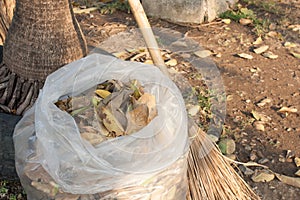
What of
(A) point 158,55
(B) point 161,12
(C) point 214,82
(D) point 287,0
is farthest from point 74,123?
(D) point 287,0

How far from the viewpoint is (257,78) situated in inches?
143

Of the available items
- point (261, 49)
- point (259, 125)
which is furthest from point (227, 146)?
point (261, 49)

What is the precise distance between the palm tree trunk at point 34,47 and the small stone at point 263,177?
1105mm

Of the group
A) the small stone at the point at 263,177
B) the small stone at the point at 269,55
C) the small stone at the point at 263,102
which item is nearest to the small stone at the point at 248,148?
the small stone at the point at 263,177

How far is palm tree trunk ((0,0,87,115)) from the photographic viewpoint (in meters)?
2.63

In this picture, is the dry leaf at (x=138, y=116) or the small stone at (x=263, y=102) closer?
the dry leaf at (x=138, y=116)

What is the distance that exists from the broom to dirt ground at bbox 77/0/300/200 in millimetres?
223

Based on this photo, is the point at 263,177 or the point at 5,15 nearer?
the point at 263,177

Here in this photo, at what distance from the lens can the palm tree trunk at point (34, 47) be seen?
2.63 meters

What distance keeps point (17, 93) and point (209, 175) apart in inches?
41.9

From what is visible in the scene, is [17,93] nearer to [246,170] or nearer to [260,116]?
[246,170]

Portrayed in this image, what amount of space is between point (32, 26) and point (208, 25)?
1959 millimetres

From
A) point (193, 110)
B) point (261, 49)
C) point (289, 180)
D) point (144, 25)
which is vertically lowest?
point (289, 180)

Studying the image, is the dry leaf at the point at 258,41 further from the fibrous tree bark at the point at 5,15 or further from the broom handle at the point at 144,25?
the fibrous tree bark at the point at 5,15
